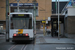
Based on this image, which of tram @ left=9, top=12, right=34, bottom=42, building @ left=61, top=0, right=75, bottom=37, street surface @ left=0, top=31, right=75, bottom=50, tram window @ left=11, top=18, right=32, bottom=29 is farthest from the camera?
building @ left=61, top=0, right=75, bottom=37

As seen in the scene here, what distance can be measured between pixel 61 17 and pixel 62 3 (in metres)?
25.9

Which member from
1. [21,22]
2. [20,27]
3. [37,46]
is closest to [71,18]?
[21,22]

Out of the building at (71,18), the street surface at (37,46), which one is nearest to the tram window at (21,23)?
the street surface at (37,46)

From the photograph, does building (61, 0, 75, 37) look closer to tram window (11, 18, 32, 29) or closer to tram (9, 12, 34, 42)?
tram (9, 12, 34, 42)

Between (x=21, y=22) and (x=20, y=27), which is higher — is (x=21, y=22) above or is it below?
above

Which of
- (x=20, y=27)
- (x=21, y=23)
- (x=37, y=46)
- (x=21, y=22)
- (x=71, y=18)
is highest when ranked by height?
(x=71, y=18)

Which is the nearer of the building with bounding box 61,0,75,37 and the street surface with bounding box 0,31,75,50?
the street surface with bounding box 0,31,75,50

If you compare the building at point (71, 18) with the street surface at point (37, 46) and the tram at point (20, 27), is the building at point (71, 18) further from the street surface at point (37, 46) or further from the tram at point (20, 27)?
the tram at point (20, 27)

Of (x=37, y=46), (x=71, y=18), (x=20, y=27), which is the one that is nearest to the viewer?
(x=37, y=46)

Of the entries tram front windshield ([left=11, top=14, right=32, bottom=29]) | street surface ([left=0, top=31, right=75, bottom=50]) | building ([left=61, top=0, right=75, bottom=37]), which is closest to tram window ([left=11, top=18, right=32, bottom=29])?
tram front windshield ([left=11, top=14, right=32, bottom=29])

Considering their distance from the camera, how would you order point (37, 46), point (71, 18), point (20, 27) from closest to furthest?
point (37, 46), point (20, 27), point (71, 18)

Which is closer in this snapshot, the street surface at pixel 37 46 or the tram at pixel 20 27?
the street surface at pixel 37 46

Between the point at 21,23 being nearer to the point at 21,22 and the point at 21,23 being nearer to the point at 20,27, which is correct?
the point at 21,22

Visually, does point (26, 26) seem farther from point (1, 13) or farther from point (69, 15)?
point (1, 13)
